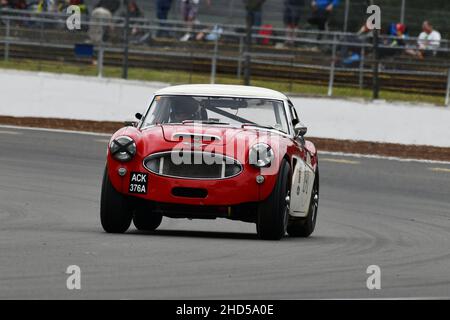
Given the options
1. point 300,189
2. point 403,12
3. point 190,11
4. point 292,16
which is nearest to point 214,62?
point 190,11

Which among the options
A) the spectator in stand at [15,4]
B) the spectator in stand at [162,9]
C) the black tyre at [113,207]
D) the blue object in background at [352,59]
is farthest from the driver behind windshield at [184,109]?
the spectator in stand at [15,4]

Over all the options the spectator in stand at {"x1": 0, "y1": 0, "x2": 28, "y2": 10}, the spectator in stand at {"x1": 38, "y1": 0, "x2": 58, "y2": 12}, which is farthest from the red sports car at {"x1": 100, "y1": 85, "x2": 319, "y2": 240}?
the spectator in stand at {"x1": 0, "y1": 0, "x2": 28, "y2": 10}

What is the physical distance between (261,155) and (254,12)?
14.6 m

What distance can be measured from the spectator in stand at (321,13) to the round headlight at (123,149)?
14230 mm

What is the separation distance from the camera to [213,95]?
38.9 feet

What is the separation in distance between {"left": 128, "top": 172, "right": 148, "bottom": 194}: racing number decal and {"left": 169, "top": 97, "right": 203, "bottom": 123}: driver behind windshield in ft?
3.43

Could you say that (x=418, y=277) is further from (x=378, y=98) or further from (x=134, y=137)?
(x=378, y=98)

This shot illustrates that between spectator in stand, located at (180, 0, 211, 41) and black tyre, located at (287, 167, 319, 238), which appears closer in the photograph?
black tyre, located at (287, 167, 319, 238)

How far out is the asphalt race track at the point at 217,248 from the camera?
791cm

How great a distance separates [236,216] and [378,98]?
1352cm

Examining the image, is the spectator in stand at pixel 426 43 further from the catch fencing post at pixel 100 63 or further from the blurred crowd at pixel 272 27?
the catch fencing post at pixel 100 63

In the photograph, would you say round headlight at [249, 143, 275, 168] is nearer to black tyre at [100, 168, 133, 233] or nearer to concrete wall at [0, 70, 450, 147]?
black tyre at [100, 168, 133, 233]

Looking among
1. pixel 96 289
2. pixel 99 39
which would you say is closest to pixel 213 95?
pixel 96 289

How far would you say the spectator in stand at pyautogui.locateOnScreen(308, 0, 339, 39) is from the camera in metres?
24.8
